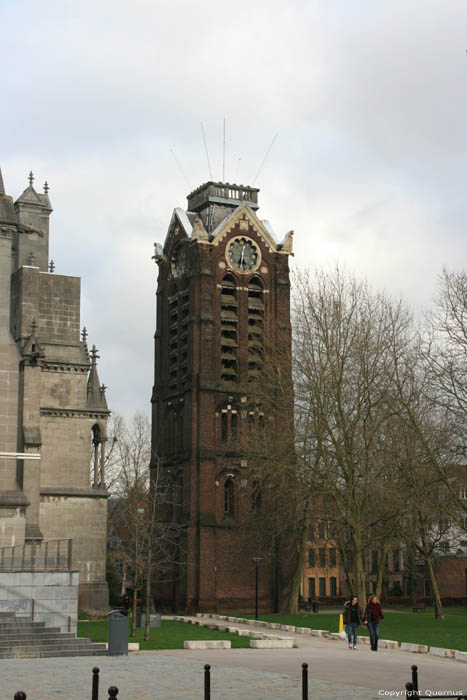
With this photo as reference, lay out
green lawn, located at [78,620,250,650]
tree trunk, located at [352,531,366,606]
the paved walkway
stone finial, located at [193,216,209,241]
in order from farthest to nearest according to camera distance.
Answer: stone finial, located at [193,216,209,241] → tree trunk, located at [352,531,366,606] → green lawn, located at [78,620,250,650] → the paved walkway

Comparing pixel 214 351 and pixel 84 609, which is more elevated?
pixel 214 351

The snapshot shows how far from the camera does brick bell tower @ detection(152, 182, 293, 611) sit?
235ft

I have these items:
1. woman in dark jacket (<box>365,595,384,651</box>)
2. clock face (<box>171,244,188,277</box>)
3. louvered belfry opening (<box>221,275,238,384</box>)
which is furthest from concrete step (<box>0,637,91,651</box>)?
clock face (<box>171,244,188,277</box>)

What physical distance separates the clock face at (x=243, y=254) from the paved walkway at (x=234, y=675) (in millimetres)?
50713

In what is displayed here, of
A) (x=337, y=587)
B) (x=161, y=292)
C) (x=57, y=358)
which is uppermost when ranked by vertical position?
(x=161, y=292)

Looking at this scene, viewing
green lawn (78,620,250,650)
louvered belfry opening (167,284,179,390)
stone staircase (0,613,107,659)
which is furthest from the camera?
louvered belfry opening (167,284,179,390)

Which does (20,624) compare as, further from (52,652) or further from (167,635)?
(167,635)

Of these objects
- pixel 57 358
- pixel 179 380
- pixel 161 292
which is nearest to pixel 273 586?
pixel 179 380

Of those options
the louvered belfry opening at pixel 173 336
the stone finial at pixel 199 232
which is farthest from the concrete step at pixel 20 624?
the stone finial at pixel 199 232

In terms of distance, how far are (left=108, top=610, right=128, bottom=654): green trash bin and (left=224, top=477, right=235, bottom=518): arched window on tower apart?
45.8 metres

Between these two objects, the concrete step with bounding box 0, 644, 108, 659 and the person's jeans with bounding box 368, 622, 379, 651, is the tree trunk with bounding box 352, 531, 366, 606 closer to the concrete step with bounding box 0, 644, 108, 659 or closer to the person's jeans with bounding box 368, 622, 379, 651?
the person's jeans with bounding box 368, 622, 379, 651

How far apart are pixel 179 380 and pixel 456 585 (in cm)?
3124

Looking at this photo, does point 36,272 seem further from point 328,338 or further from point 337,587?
point 337,587

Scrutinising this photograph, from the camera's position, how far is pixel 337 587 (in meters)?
99.9
